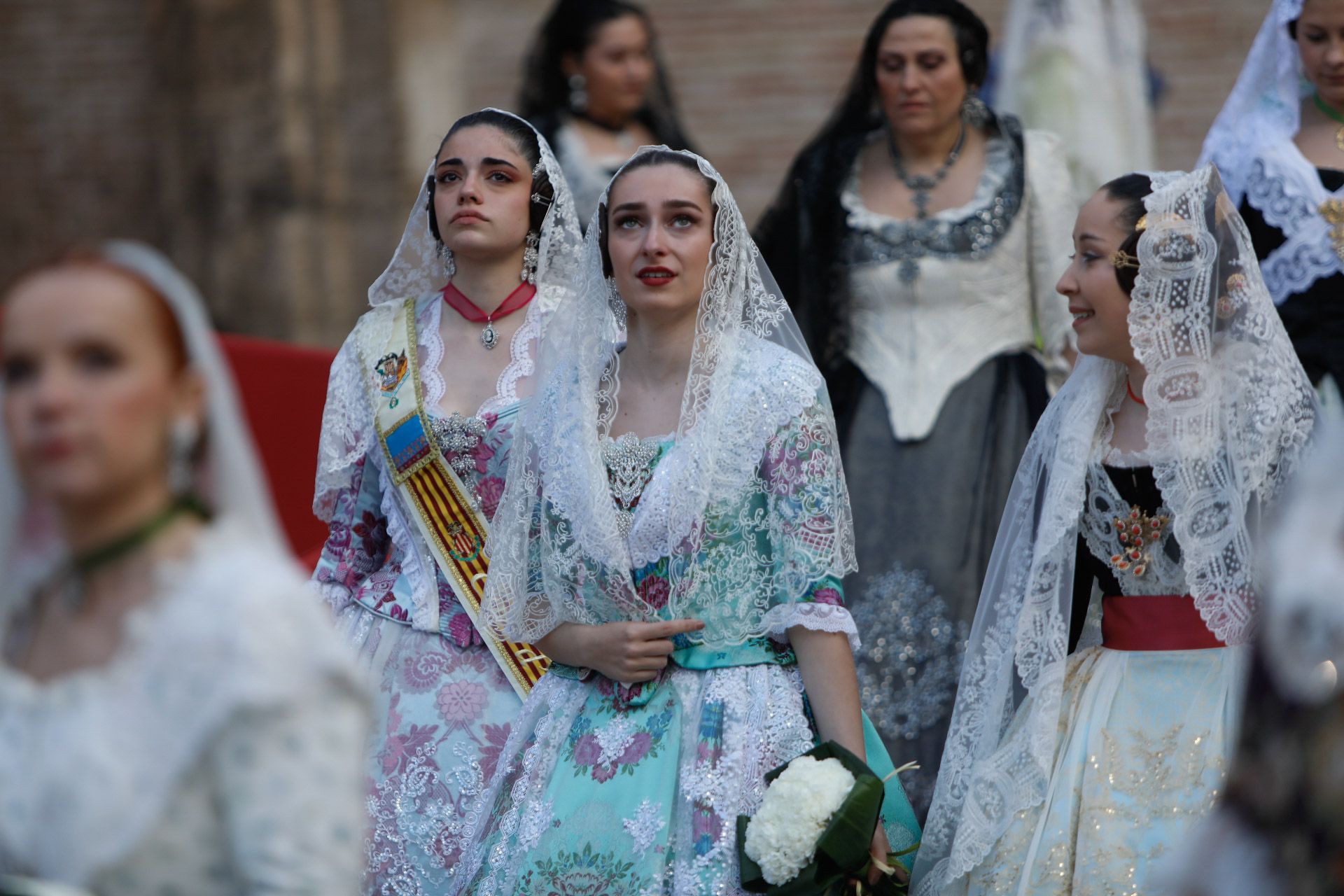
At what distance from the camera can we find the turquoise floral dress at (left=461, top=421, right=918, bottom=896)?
3.13m

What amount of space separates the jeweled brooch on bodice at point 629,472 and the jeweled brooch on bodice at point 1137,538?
89cm

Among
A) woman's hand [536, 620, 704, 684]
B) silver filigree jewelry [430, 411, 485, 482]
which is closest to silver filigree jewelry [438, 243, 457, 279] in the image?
silver filigree jewelry [430, 411, 485, 482]

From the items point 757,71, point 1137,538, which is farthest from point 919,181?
point 757,71

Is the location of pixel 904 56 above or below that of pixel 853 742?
above

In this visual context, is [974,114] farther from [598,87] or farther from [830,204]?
[598,87]

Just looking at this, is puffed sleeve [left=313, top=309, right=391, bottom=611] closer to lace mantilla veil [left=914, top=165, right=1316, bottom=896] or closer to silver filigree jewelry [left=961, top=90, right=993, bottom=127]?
lace mantilla veil [left=914, top=165, right=1316, bottom=896]

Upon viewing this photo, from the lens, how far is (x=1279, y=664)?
198 cm

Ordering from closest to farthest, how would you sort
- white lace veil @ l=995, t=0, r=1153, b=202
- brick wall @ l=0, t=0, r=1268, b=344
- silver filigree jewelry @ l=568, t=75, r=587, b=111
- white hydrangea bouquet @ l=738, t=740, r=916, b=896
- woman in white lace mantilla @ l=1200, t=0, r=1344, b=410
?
white hydrangea bouquet @ l=738, t=740, r=916, b=896 < woman in white lace mantilla @ l=1200, t=0, r=1344, b=410 < white lace veil @ l=995, t=0, r=1153, b=202 < silver filigree jewelry @ l=568, t=75, r=587, b=111 < brick wall @ l=0, t=0, r=1268, b=344

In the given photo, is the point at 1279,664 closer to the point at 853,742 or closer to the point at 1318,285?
the point at 853,742

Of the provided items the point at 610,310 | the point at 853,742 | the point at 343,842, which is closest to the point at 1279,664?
the point at 343,842

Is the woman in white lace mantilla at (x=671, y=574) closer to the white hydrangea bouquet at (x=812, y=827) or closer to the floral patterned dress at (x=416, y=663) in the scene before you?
the white hydrangea bouquet at (x=812, y=827)

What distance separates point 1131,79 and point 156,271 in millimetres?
4420

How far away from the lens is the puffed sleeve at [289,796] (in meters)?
2.00

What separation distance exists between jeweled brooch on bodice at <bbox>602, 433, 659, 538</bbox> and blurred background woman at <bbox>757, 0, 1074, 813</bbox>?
141cm
